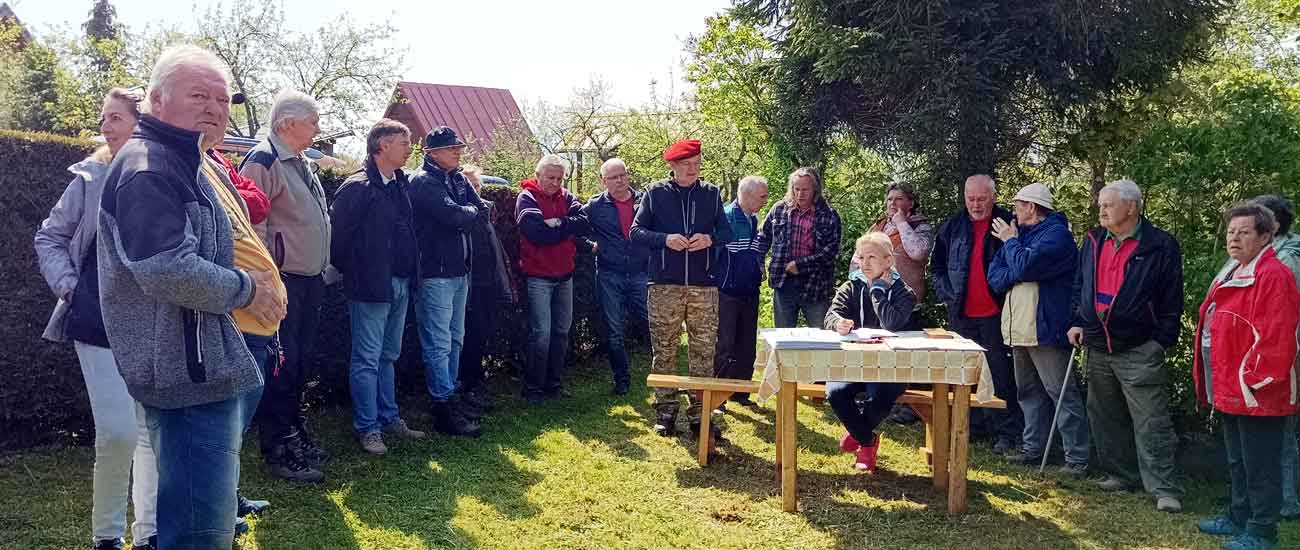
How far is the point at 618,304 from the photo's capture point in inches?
291

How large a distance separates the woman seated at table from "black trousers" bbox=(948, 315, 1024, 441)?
1.06 metres

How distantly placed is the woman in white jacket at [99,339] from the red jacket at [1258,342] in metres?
4.49

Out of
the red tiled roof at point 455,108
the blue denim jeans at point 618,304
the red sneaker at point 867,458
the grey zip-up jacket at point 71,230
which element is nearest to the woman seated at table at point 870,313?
the red sneaker at point 867,458

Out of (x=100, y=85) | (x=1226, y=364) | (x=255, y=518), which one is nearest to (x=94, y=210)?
(x=255, y=518)

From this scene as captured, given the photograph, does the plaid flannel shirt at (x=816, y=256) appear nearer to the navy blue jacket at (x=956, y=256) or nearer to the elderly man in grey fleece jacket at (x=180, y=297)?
the navy blue jacket at (x=956, y=256)

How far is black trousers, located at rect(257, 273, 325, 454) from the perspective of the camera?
14.5 ft

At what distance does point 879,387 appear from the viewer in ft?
16.5

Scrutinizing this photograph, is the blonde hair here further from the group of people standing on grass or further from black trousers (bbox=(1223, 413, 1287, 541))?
black trousers (bbox=(1223, 413, 1287, 541))

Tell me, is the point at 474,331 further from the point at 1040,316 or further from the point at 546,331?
the point at 1040,316

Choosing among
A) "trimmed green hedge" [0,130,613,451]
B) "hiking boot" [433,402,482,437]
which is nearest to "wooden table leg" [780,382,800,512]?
"hiking boot" [433,402,482,437]

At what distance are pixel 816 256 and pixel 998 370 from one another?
56.2 inches

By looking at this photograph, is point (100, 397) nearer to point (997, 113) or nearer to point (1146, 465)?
point (1146, 465)

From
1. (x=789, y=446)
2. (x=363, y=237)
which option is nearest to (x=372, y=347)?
(x=363, y=237)

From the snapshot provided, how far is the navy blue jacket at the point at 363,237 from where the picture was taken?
16.3 feet
